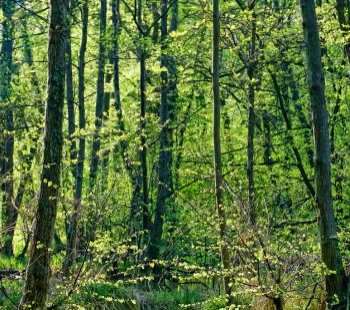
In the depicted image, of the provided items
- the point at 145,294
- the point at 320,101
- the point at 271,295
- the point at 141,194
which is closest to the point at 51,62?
the point at 320,101

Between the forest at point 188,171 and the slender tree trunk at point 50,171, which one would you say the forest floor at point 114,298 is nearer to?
the forest at point 188,171

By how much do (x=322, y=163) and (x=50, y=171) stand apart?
3.48 meters

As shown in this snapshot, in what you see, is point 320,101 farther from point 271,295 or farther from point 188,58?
point 188,58

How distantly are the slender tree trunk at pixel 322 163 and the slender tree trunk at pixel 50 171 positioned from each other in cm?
320

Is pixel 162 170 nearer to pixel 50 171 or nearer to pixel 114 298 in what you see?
pixel 114 298

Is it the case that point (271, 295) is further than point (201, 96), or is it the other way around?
point (201, 96)

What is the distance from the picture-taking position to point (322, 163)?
25.8 ft

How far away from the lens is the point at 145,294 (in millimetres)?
11336

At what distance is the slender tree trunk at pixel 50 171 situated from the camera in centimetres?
807

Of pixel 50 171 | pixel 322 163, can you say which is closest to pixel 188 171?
pixel 50 171

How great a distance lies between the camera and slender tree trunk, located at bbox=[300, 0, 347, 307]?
775 cm

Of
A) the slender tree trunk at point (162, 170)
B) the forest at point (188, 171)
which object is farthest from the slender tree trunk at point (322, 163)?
the slender tree trunk at point (162, 170)

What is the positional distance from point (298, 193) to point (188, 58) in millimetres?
3986

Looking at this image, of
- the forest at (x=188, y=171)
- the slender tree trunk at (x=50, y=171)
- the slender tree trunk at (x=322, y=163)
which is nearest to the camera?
the slender tree trunk at (x=322, y=163)
